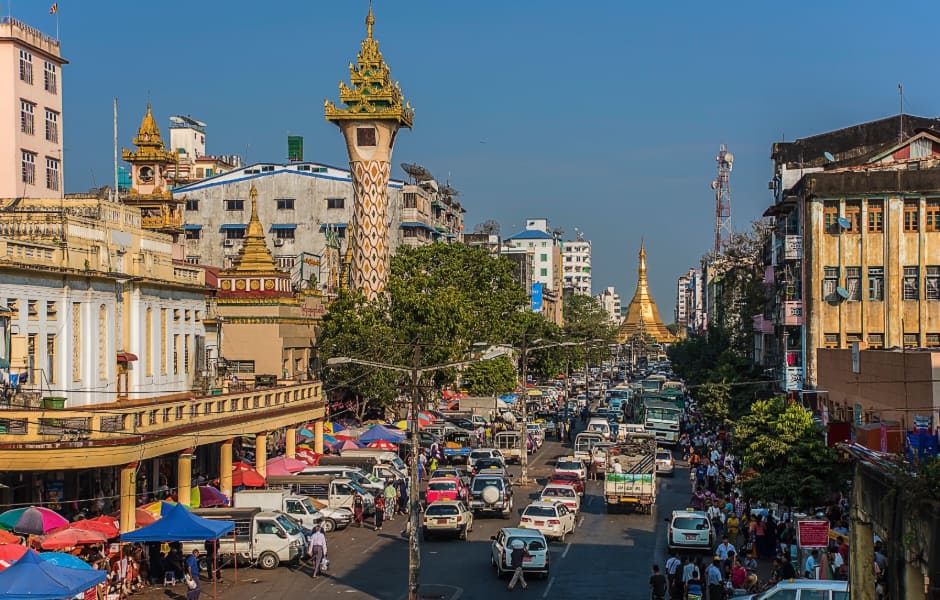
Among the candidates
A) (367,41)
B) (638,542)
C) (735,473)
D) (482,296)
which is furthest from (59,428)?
(482,296)

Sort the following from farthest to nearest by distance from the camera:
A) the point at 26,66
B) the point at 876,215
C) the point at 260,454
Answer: the point at 876,215, the point at 26,66, the point at 260,454

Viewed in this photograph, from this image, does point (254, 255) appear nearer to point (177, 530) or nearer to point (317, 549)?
point (317, 549)

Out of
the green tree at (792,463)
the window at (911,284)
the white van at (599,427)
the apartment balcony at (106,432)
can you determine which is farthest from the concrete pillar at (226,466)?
the window at (911,284)

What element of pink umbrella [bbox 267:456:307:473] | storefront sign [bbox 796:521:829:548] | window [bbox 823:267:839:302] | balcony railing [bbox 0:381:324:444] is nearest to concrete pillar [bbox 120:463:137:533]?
balcony railing [bbox 0:381:324:444]

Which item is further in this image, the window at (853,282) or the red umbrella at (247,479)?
the window at (853,282)

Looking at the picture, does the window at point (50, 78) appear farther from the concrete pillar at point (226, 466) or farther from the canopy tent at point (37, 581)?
the canopy tent at point (37, 581)

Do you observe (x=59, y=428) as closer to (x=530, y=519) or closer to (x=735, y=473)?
(x=530, y=519)

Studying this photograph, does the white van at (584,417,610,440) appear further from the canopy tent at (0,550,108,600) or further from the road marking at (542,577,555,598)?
the canopy tent at (0,550,108,600)

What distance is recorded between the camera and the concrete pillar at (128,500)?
3600 cm

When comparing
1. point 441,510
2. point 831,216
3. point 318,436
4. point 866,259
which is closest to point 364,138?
A: point 318,436

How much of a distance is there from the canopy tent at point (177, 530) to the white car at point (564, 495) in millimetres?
15001

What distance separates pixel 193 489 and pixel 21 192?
1536 cm

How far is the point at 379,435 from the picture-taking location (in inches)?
2470

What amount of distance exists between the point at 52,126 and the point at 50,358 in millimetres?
15649
